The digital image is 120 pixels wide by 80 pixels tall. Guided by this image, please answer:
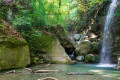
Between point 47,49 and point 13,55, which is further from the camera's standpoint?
point 47,49

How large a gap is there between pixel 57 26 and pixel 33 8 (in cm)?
321

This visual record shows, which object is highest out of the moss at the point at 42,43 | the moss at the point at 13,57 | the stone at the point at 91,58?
the moss at the point at 42,43

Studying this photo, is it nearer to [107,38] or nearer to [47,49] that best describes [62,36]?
[47,49]

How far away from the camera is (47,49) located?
9961 millimetres

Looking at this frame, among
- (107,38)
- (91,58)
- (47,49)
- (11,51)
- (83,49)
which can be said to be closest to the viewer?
(11,51)

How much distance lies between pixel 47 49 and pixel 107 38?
806 centimetres

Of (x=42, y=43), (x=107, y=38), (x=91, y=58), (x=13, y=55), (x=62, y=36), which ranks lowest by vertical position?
(x=91, y=58)

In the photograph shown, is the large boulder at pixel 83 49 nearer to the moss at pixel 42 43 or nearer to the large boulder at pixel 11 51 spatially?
the moss at pixel 42 43

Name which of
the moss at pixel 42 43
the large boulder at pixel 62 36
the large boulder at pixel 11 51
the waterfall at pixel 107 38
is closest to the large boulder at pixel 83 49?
the large boulder at pixel 62 36

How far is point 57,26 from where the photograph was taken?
12312 millimetres

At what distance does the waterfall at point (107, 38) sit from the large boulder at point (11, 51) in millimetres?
8833

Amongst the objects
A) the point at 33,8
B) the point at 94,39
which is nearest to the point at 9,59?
the point at 33,8

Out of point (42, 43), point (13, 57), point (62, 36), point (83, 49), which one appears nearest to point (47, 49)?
point (42, 43)

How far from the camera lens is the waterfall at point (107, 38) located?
12.5m
